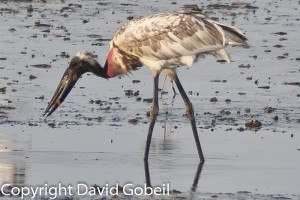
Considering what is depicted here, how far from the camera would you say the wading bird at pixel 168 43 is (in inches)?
588

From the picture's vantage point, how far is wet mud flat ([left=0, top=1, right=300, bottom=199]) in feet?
44.6

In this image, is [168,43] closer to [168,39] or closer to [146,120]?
[168,39]

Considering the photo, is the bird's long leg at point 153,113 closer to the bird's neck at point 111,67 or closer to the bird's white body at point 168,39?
the bird's white body at point 168,39

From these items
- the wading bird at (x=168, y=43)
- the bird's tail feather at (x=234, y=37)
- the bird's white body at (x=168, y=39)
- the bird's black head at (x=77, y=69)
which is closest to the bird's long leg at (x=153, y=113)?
the wading bird at (x=168, y=43)

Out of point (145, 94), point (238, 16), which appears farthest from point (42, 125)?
point (238, 16)

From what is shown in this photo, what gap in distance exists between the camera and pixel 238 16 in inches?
1209

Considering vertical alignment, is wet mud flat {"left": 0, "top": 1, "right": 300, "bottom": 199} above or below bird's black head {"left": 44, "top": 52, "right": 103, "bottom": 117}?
below

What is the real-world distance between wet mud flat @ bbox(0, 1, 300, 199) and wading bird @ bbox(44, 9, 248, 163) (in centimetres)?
78

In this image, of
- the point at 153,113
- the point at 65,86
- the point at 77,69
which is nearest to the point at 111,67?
the point at 77,69

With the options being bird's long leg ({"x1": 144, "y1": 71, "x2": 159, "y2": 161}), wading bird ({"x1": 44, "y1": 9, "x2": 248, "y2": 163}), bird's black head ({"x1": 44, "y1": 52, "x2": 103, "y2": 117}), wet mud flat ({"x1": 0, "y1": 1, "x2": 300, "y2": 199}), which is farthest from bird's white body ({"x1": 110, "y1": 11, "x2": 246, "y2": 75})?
wet mud flat ({"x1": 0, "y1": 1, "x2": 300, "y2": 199})

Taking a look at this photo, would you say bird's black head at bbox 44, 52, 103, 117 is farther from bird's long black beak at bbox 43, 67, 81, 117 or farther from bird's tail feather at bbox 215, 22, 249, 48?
bird's tail feather at bbox 215, 22, 249, 48

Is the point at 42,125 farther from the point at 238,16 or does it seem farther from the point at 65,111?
the point at 238,16

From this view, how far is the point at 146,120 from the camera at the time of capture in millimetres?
17078

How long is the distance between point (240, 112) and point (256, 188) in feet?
16.5
